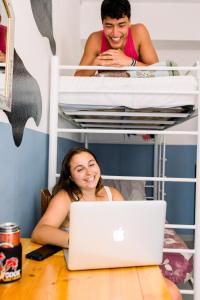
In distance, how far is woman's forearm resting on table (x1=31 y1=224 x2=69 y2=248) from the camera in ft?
4.23

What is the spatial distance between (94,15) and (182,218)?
2.24 m

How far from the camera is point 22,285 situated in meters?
0.98

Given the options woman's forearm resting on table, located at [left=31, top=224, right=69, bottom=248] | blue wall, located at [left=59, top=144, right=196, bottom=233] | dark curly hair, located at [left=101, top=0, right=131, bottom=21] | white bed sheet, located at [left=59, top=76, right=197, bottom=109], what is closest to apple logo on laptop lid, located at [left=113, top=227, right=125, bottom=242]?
woman's forearm resting on table, located at [left=31, top=224, right=69, bottom=248]

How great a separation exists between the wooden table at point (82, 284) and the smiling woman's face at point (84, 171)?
26.5 inches

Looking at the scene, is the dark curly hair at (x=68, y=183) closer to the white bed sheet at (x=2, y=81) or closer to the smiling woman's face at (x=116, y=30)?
the white bed sheet at (x=2, y=81)

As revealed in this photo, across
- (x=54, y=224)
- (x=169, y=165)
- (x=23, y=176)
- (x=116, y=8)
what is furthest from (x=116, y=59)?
(x=169, y=165)

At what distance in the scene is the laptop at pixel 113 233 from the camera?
3.56ft

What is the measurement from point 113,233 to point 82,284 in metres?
0.18

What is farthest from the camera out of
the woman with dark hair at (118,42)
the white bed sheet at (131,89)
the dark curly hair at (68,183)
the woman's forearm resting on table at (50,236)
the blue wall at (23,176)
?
the woman with dark hair at (118,42)

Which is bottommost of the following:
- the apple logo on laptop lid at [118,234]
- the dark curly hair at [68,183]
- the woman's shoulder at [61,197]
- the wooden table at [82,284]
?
the wooden table at [82,284]

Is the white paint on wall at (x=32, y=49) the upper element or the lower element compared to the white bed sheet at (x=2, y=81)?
upper

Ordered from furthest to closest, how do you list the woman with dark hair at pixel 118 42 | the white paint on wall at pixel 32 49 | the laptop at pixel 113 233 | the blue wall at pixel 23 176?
1. the woman with dark hair at pixel 118 42
2. the white paint on wall at pixel 32 49
3. the blue wall at pixel 23 176
4. the laptop at pixel 113 233

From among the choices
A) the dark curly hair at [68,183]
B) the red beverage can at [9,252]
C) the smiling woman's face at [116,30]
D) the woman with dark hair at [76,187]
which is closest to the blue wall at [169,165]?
Result: the smiling woman's face at [116,30]

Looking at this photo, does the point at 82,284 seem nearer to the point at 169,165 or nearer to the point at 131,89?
the point at 131,89
